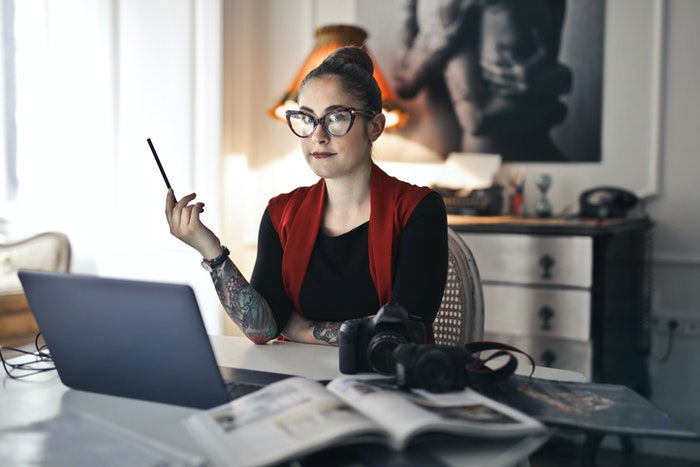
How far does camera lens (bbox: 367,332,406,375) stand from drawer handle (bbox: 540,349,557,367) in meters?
1.63

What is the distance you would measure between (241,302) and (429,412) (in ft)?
2.28

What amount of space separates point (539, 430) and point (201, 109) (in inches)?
111

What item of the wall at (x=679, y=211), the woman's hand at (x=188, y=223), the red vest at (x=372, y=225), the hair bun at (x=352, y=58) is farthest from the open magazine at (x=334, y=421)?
the wall at (x=679, y=211)

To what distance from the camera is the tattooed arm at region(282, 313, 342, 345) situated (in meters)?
1.47

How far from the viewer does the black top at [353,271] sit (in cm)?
147

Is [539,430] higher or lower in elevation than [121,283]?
lower

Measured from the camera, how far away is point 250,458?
0.71m

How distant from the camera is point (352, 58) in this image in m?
1.62

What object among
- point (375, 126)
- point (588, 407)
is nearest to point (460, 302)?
point (375, 126)

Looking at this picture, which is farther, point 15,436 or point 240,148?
point 240,148

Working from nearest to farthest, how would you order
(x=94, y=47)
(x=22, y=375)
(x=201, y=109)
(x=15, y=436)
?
(x=15, y=436) → (x=22, y=375) → (x=201, y=109) → (x=94, y=47)

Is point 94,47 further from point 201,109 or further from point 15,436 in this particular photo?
point 15,436

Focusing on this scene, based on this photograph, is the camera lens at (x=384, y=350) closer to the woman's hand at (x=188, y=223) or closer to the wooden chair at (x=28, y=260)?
the woman's hand at (x=188, y=223)

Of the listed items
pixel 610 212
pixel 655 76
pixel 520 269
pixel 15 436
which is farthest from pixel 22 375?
pixel 655 76
